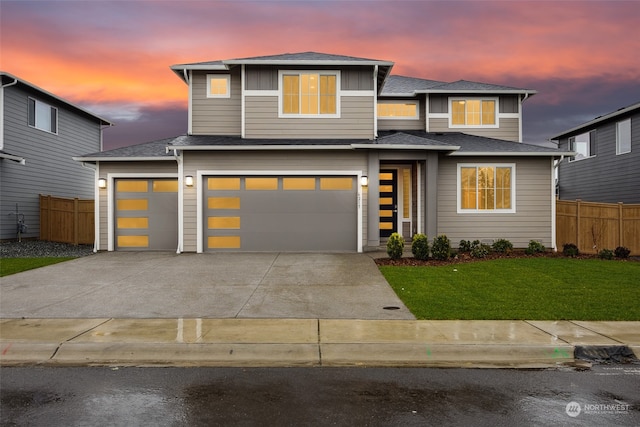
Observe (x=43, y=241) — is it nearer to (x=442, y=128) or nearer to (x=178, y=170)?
(x=178, y=170)

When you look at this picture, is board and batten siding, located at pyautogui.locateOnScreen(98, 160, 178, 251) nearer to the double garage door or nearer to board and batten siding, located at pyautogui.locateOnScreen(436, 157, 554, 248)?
the double garage door

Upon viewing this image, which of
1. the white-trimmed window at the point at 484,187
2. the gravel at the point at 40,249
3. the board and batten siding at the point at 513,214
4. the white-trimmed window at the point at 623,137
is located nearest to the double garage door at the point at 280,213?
the board and batten siding at the point at 513,214

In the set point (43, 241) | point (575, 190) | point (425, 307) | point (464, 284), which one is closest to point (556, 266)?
point (464, 284)

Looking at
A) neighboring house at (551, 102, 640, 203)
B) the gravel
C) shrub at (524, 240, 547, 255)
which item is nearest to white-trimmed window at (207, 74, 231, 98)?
the gravel

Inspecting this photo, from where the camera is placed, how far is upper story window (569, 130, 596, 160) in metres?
25.2

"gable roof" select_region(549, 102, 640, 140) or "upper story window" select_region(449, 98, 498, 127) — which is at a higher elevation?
"gable roof" select_region(549, 102, 640, 140)

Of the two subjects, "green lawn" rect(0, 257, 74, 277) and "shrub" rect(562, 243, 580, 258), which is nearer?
"green lawn" rect(0, 257, 74, 277)

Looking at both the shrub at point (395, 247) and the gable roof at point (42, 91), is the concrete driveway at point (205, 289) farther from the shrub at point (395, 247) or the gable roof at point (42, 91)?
the gable roof at point (42, 91)

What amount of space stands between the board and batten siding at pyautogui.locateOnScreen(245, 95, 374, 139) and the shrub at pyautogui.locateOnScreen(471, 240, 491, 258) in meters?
5.36

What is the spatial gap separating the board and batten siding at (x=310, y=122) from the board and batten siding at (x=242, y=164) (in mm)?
1222

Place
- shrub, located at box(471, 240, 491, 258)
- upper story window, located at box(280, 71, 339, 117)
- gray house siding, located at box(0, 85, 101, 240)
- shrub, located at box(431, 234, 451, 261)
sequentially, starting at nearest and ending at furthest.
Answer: shrub, located at box(431, 234, 451, 261), shrub, located at box(471, 240, 491, 258), upper story window, located at box(280, 71, 339, 117), gray house siding, located at box(0, 85, 101, 240)

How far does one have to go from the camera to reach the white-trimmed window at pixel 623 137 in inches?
863

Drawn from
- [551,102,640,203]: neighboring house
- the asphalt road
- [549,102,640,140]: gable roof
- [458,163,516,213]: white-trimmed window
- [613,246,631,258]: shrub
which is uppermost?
[549,102,640,140]: gable roof

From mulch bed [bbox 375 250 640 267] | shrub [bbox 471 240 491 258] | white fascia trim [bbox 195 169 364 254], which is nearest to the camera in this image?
mulch bed [bbox 375 250 640 267]
